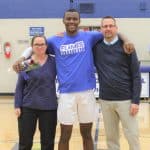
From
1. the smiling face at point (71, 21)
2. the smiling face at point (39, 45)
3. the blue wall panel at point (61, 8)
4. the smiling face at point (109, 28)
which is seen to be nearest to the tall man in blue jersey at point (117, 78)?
the smiling face at point (109, 28)

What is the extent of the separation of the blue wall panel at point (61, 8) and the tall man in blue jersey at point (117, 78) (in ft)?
27.2

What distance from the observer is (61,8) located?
12703 mm

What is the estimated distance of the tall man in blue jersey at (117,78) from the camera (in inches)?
170

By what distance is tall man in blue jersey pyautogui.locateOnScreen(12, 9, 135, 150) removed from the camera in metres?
4.32

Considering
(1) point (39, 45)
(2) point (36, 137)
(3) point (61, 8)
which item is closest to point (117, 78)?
(1) point (39, 45)

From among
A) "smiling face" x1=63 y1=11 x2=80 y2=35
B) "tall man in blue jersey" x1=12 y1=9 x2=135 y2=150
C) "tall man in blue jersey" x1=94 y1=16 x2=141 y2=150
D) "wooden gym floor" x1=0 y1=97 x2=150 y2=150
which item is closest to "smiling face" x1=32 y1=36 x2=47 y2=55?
"tall man in blue jersey" x1=12 y1=9 x2=135 y2=150

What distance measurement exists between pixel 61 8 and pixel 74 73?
8619mm

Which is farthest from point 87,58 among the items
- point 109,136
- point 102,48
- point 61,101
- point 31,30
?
point 31,30

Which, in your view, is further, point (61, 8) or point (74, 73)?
point (61, 8)

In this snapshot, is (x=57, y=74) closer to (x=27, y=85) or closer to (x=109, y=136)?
(x=27, y=85)

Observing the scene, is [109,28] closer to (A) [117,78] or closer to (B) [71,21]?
(B) [71,21]

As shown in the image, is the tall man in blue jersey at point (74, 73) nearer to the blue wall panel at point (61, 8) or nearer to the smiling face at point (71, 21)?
the smiling face at point (71, 21)

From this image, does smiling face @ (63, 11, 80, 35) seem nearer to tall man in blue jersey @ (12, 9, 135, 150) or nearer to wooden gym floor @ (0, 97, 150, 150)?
tall man in blue jersey @ (12, 9, 135, 150)

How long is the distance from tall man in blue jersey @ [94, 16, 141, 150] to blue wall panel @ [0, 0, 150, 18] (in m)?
8.30
